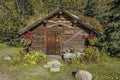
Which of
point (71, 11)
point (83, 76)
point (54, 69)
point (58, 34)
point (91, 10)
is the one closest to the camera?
point (83, 76)

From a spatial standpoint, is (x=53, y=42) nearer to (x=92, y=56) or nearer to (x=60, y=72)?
(x=92, y=56)

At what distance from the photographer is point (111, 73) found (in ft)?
55.8

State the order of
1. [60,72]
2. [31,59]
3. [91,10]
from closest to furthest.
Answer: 1. [60,72]
2. [31,59]
3. [91,10]

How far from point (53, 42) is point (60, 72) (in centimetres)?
620

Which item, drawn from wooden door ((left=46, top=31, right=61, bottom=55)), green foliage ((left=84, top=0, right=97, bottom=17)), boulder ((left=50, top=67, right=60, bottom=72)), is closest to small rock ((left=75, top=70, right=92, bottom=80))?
boulder ((left=50, top=67, right=60, bottom=72))

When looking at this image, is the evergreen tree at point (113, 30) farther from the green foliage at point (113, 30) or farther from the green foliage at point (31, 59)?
the green foliage at point (31, 59)

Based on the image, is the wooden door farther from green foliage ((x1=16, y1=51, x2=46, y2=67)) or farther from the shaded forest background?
the shaded forest background

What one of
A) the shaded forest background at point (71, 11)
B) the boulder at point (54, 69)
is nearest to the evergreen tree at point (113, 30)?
the shaded forest background at point (71, 11)

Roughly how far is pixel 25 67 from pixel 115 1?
460 inches

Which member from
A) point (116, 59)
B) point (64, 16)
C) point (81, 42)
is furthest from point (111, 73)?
point (64, 16)

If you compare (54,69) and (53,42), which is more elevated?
(53,42)

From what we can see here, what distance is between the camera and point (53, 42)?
75.6 ft

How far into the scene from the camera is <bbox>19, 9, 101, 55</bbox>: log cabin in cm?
2275

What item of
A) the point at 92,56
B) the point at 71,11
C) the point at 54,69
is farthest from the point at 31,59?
the point at 71,11
